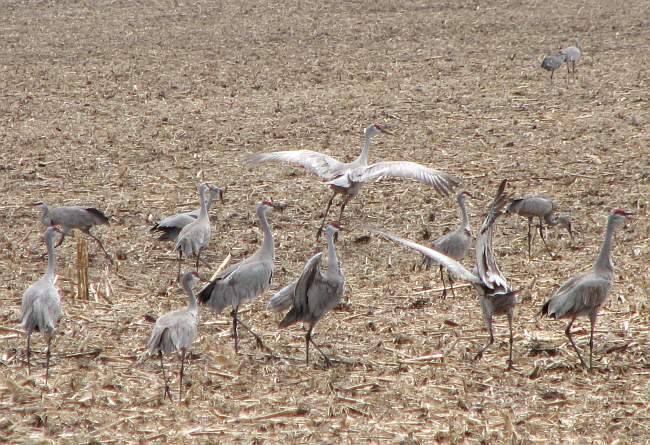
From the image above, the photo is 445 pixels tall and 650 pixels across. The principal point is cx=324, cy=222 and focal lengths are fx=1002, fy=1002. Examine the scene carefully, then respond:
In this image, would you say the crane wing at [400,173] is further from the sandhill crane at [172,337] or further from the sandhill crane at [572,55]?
the sandhill crane at [572,55]

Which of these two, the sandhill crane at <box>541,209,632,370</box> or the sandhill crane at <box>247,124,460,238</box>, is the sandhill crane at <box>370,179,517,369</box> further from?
the sandhill crane at <box>247,124,460,238</box>

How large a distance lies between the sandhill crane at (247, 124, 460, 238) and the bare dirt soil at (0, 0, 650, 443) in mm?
408

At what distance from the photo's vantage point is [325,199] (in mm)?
12547

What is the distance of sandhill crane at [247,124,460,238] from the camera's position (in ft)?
36.0

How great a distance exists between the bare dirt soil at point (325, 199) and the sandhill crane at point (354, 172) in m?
0.41

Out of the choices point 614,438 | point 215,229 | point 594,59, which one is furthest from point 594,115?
point 614,438

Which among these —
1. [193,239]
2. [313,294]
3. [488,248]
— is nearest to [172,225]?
[193,239]

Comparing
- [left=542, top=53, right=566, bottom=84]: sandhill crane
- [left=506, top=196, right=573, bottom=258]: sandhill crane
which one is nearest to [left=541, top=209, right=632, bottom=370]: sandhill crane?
[left=506, top=196, right=573, bottom=258]: sandhill crane

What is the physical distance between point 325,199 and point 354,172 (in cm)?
102

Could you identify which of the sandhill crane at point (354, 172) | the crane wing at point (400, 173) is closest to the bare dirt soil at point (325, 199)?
the sandhill crane at point (354, 172)

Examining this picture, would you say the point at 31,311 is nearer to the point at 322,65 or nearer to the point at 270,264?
the point at 270,264

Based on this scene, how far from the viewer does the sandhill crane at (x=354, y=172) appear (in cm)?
1098

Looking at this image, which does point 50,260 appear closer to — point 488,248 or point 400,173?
→ point 488,248

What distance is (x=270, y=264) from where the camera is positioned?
831cm
